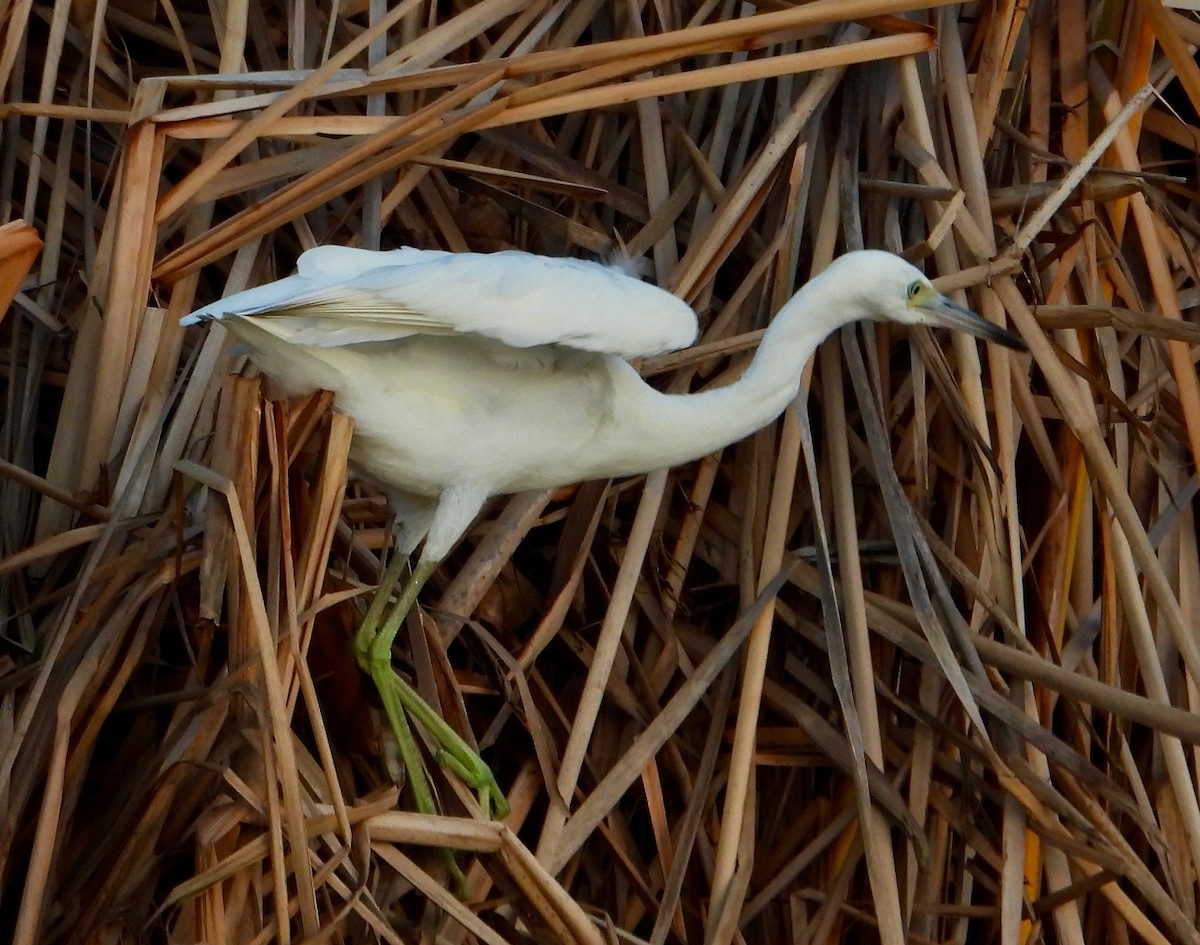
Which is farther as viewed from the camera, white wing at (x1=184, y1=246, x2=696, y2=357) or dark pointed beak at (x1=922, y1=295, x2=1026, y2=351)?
dark pointed beak at (x1=922, y1=295, x2=1026, y2=351)

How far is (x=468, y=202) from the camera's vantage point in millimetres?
2059

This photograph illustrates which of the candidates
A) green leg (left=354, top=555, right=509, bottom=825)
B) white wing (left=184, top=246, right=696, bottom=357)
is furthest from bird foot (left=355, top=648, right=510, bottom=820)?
white wing (left=184, top=246, right=696, bottom=357)

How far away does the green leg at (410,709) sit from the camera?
60.8 inches

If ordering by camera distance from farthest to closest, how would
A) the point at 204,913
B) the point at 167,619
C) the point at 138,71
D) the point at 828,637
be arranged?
1. the point at 138,71
2. the point at 167,619
3. the point at 828,637
4. the point at 204,913

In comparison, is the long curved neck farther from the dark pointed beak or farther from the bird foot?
the bird foot

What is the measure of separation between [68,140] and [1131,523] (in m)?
1.27

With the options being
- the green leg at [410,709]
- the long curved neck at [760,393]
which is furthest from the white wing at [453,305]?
the green leg at [410,709]

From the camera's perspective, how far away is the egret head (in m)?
1.61

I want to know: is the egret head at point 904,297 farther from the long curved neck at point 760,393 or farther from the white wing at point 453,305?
the white wing at point 453,305

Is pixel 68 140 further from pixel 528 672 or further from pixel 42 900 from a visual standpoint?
pixel 42 900

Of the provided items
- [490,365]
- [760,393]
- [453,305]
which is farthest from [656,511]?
[453,305]

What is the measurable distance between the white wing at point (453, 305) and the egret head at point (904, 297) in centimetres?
25

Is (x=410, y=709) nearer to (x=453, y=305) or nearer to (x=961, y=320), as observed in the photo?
(x=453, y=305)

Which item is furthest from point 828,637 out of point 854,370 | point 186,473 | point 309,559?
point 186,473
